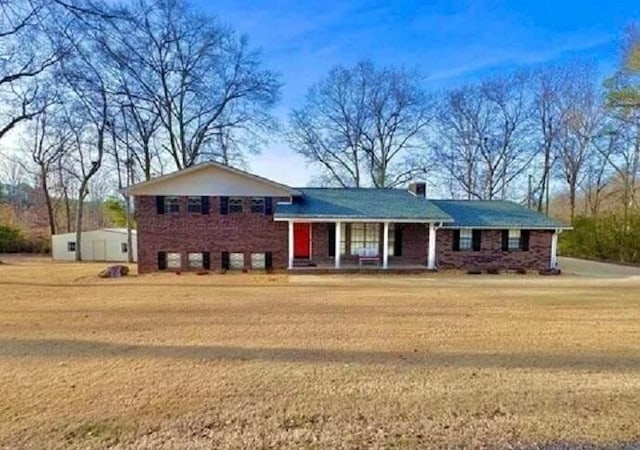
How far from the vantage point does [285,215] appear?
686 inches

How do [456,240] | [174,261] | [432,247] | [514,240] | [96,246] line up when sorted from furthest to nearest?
1. [96,246]
2. [514,240]
3. [456,240]
4. [174,261]
5. [432,247]

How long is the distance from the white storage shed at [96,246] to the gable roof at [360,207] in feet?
58.0

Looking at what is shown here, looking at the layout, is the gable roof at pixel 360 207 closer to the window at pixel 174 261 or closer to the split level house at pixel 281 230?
the split level house at pixel 281 230

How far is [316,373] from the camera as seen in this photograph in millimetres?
5129

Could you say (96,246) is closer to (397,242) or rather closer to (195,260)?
(195,260)

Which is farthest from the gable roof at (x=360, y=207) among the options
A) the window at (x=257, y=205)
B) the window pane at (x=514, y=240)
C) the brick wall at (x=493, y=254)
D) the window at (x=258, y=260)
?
the window pane at (x=514, y=240)

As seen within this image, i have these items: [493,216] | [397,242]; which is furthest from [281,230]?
[493,216]

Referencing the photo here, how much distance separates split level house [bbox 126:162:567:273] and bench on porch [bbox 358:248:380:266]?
0.04m

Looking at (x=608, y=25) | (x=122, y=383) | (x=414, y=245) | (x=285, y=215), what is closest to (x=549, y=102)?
(x=608, y=25)

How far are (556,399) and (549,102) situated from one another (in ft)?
114

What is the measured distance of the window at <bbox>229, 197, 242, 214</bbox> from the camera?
1861 centimetres

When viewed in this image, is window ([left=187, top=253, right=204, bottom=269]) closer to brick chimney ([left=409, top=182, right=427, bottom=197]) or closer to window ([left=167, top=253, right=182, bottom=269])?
window ([left=167, top=253, right=182, bottom=269])

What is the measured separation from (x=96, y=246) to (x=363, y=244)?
74.1 ft

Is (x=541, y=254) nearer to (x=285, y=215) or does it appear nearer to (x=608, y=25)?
(x=285, y=215)
